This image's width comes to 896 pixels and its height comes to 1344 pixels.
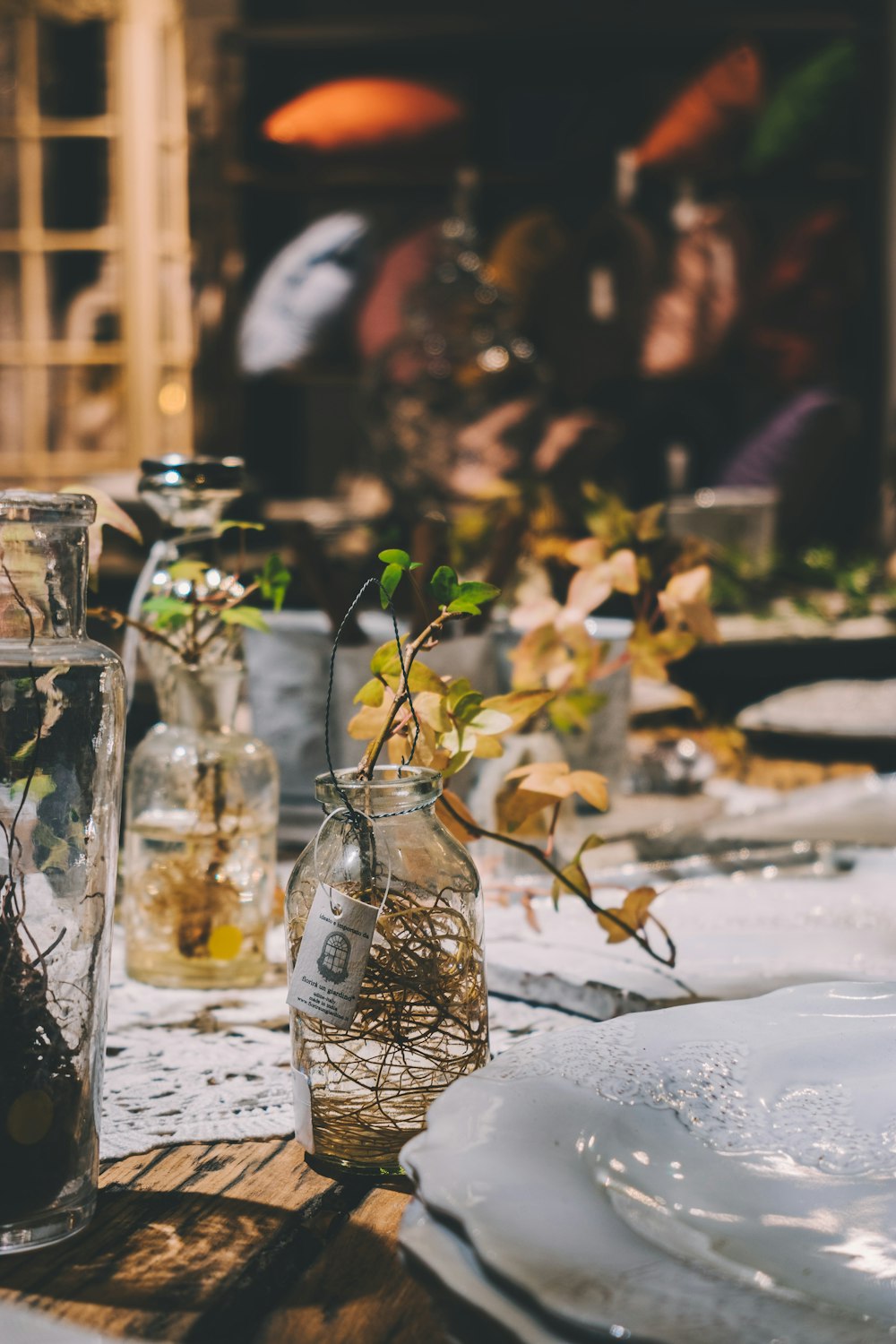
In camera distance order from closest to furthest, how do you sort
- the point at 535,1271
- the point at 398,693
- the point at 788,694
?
the point at 535,1271, the point at 398,693, the point at 788,694

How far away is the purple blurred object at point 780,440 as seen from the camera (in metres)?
3.15

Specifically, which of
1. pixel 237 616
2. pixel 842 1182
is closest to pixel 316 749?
pixel 237 616

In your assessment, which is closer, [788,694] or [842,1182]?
[842,1182]

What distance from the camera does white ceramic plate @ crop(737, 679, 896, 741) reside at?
5.03 ft

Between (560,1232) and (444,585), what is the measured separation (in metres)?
0.27

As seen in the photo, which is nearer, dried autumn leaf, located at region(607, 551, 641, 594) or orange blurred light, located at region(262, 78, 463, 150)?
dried autumn leaf, located at region(607, 551, 641, 594)

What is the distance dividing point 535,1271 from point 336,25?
11.7 feet

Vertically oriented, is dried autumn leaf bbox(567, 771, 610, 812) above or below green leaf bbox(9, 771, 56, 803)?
below

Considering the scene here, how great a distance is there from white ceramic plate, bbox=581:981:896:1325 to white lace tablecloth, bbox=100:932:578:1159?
0.16 metres

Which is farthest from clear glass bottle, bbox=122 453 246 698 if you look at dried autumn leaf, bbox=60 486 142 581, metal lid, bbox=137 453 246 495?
dried autumn leaf, bbox=60 486 142 581

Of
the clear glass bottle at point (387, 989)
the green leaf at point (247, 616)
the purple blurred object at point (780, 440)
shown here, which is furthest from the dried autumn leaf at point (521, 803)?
the purple blurred object at point (780, 440)

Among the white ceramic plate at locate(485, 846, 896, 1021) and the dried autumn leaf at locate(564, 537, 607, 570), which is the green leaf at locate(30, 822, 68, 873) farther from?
the dried autumn leaf at locate(564, 537, 607, 570)

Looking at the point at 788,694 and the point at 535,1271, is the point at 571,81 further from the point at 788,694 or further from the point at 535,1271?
the point at 535,1271

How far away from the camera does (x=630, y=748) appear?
4.71 feet
